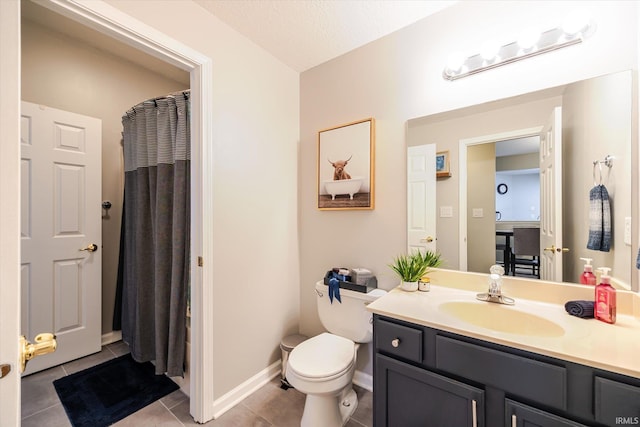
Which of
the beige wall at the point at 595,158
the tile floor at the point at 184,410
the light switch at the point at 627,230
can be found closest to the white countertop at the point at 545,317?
the beige wall at the point at 595,158

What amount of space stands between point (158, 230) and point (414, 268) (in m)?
1.70

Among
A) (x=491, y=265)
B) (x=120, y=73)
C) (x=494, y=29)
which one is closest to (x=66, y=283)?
(x=120, y=73)

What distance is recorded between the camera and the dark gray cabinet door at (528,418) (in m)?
0.83

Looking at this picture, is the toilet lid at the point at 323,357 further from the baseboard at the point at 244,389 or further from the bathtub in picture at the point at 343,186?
the bathtub in picture at the point at 343,186

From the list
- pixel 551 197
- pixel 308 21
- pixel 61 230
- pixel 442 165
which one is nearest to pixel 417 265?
pixel 442 165

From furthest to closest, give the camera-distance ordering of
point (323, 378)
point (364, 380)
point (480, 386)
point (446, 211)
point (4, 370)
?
point (364, 380), point (446, 211), point (323, 378), point (480, 386), point (4, 370)

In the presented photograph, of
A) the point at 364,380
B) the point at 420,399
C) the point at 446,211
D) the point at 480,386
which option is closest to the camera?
the point at 480,386

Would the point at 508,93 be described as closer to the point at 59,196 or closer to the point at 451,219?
the point at 451,219

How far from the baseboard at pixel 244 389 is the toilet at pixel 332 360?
50cm

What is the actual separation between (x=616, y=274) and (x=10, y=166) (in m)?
2.09

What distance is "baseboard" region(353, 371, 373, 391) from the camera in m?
1.80

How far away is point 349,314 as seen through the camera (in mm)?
1709

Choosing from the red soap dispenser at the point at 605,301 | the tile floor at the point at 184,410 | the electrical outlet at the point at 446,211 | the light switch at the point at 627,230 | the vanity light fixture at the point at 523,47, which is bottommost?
the tile floor at the point at 184,410

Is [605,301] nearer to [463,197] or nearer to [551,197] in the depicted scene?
[551,197]
